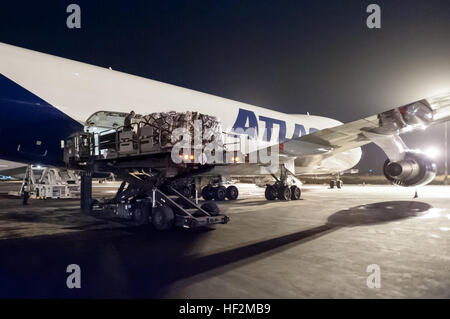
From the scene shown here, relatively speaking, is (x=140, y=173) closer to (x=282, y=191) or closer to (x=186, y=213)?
(x=186, y=213)

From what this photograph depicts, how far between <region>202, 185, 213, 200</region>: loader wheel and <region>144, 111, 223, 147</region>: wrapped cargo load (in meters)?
10.3

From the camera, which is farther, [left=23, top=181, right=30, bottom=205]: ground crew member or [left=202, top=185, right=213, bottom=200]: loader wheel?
[left=202, top=185, right=213, bottom=200]: loader wheel

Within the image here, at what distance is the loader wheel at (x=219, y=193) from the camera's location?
1865cm

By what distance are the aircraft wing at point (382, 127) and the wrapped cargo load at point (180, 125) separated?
4565 mm

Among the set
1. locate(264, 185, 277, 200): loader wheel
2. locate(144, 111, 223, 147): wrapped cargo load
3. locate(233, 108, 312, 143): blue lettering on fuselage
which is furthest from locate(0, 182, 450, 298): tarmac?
locate(233, 108, 312, 143): blue lettering on fuselage

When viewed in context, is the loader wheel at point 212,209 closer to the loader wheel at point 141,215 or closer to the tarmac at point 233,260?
the tarmac at point 233,260

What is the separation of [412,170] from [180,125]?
659 centimetres

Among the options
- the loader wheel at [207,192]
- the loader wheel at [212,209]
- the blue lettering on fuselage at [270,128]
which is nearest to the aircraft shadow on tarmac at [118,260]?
the loader wheel at [212,209]

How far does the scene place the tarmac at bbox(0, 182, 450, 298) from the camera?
13.6 ft

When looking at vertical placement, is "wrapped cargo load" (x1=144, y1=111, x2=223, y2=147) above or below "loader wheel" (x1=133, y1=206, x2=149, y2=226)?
above

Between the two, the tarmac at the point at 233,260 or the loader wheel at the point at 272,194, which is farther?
the loader wheel at the point at 272,194

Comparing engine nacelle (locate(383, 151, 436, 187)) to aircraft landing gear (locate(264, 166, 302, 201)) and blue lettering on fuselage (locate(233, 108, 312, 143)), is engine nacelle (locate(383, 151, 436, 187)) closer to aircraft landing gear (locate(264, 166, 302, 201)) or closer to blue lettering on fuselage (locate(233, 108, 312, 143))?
aircraft landing gear (locate(264, 166, 302, 201))
